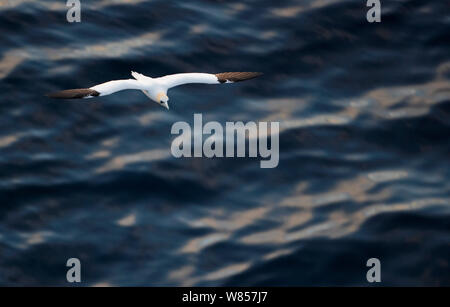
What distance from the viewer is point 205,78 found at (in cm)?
2445

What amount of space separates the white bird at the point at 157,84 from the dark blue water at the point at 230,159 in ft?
1.79

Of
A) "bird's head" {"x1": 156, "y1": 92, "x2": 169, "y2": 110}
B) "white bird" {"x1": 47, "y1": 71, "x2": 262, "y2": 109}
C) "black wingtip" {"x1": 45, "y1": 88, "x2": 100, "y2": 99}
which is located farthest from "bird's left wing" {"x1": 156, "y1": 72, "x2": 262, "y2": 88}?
"black wingtip" {"x1": 45, "y1": 88, "x2": 100, "y2": 99}

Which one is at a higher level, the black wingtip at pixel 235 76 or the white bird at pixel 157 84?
the black wingtip at pixel 235 76

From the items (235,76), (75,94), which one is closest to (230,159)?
(235,76)

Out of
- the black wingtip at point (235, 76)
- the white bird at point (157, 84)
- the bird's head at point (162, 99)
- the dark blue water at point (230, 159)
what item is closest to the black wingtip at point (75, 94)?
the white bird at point (157, 84)

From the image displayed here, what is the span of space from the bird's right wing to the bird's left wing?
606 mm

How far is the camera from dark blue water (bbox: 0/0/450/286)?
21094 mm

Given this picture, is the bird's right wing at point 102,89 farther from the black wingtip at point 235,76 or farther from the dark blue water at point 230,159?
the black wingtip at point 235,76

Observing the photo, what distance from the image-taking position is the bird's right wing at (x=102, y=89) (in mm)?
23281

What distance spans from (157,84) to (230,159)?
8.20ft

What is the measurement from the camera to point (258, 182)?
74.9 ft

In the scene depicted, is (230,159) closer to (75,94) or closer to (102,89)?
(102,89)

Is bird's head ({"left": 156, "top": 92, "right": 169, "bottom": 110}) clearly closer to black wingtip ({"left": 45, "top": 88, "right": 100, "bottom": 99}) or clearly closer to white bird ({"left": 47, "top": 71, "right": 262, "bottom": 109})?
white bird ({"left": 47, "top": 71, "right": 262, "bottom": 109})
